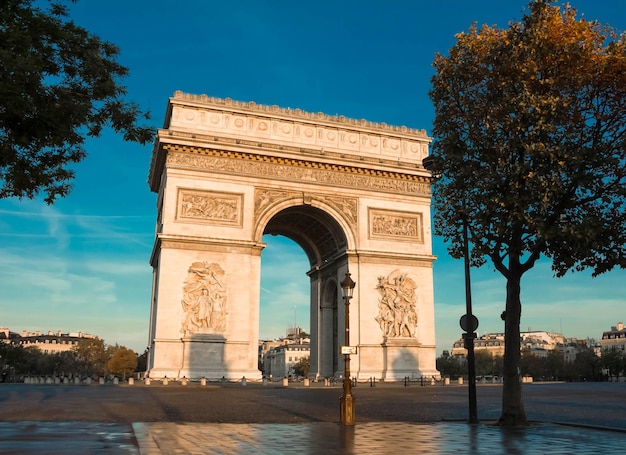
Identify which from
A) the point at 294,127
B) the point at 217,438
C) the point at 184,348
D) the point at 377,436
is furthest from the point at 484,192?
the point at 294,127

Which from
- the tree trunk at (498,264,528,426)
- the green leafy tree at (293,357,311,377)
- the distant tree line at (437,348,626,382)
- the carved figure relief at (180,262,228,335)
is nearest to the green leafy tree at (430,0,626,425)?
the tree trunk at (498,264,528,426)

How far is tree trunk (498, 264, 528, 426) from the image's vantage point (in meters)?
12.8

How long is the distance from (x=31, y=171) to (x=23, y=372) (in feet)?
355

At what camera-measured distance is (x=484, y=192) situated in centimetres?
1385

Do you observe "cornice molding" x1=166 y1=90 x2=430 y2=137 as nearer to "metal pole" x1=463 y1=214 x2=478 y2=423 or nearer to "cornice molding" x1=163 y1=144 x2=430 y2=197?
"cornice molding" x1=163 y1=144 x2=430 y2=197

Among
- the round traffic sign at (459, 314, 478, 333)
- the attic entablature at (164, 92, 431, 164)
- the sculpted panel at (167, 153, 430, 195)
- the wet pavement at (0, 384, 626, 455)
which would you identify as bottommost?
the wet pavement at (0, 384, 626, 455)

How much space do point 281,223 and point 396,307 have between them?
9978 millimetres

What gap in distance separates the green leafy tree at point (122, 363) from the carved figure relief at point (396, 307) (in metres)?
62.9

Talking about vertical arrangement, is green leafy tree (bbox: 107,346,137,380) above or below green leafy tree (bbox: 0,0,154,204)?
below

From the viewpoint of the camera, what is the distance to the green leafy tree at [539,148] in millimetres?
12406

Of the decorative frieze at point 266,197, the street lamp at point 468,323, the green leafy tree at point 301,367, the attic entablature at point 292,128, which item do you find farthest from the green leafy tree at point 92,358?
the street lamp at point 468,323

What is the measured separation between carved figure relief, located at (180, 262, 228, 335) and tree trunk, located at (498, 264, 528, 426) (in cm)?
2154

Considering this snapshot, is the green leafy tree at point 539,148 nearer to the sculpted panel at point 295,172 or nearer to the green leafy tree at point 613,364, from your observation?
the sculpted panel at point 295,172

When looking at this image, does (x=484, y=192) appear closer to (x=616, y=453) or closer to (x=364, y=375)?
(x=616, y=453)
